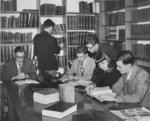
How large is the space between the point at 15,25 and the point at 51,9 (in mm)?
822

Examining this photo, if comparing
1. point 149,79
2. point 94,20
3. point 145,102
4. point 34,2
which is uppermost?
point 34,2

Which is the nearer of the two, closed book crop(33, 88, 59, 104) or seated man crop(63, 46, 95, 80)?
closed book crop(33, 88, 59, 104)

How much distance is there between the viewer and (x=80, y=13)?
5941mm

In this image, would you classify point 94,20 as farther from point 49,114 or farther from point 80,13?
point 49,114

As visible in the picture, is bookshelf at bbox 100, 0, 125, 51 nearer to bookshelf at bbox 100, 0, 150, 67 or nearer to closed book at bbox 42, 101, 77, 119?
bookshelf at bbox 100, 0, 150, 67

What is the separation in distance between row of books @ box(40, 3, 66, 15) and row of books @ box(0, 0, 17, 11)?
0.55 m

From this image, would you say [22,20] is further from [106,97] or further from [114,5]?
[106,97]

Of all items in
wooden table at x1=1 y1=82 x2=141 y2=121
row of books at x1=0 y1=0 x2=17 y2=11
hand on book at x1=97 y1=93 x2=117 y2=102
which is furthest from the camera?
row of books at x1=0 y1=0 x2=17 y2=11

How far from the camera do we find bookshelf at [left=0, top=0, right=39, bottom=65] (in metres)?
5.41

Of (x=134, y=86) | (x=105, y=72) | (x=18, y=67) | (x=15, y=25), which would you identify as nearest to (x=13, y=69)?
(x=18, y=67)

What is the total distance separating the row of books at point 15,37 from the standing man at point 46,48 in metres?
0.92

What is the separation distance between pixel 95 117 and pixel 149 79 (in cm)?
90

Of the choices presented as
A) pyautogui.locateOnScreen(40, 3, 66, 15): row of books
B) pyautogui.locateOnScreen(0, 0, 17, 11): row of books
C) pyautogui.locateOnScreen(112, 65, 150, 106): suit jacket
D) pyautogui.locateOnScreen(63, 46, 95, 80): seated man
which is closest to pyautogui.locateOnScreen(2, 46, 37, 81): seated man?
pyautogui.locateOnScreen(63, 46, 95, 80): seated man

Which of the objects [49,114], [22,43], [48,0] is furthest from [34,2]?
[49,114]
